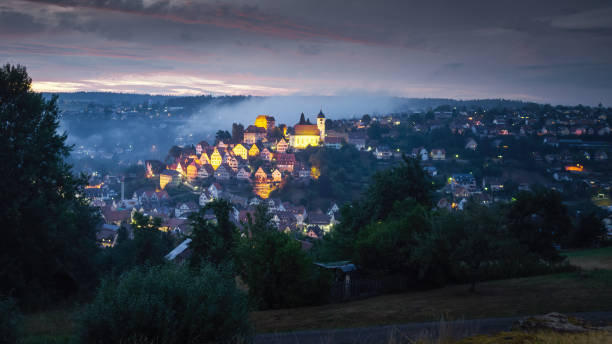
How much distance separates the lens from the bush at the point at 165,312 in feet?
17.4

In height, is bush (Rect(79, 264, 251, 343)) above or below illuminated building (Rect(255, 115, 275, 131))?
below

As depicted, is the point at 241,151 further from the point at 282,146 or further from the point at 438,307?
the point at 438,307

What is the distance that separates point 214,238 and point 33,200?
23.2 feet

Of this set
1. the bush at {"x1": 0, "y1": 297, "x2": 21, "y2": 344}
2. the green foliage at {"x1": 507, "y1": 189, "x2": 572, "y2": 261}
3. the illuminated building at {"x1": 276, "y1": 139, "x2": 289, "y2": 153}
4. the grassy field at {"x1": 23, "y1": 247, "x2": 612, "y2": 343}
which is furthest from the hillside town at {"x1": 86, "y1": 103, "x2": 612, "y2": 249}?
the bush at {"x1": 0, "y1": 297, "x2": 21, "y2": 344}

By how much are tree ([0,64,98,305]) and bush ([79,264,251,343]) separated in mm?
8654

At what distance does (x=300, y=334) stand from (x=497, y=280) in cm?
1129

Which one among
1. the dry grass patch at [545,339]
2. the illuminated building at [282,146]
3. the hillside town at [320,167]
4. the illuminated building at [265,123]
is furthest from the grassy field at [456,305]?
the illuminated building at [265,123]

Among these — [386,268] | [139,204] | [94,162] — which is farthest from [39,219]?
[94,162]

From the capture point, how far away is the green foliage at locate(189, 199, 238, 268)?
17859 mm

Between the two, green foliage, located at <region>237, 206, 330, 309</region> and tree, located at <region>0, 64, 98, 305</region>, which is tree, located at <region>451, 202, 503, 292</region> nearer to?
green foliage, located at <region>237, 206, 330, 309</region>

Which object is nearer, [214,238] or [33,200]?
[33,200]

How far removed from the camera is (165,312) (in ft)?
17.8

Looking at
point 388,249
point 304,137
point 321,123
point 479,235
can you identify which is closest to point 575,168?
point 304,137

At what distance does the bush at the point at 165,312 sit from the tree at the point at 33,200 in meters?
8.65
